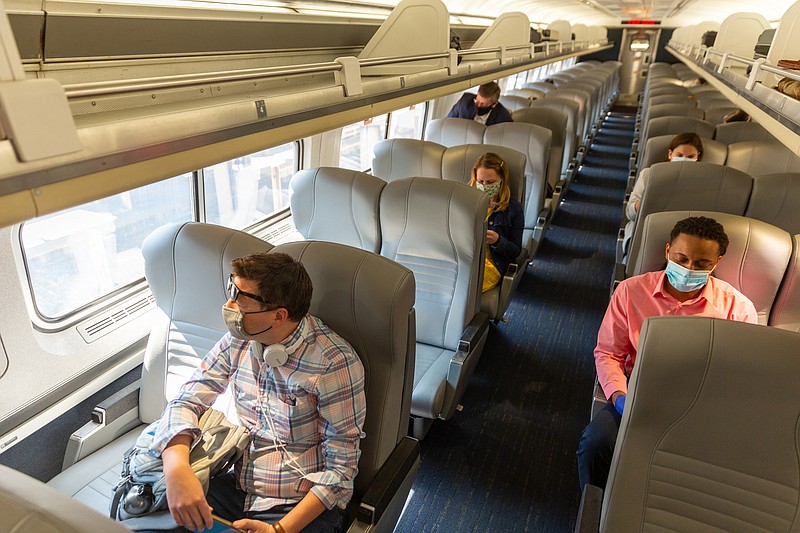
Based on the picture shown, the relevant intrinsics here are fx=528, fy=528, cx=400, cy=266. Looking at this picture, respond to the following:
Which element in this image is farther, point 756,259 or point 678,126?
point 678,126

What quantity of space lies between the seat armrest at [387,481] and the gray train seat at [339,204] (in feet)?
4.60

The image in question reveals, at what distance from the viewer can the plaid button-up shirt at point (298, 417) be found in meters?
1.80

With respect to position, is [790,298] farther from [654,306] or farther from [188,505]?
[188,505]

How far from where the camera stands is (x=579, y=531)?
1.78 metres

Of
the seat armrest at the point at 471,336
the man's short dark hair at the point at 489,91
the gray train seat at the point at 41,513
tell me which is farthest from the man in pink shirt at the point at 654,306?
the man's short dark hair at the point at 489,91

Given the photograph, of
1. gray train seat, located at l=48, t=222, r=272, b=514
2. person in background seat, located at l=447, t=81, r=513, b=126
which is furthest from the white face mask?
person in background seat, located at l=447, t=81, r=513, b=126

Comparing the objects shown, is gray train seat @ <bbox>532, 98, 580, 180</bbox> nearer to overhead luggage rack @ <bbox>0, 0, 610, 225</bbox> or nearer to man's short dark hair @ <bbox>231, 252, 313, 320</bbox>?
overhead luggage rack @ <bbox>0, 0, 610, 225</bbox>

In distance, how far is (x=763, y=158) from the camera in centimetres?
447

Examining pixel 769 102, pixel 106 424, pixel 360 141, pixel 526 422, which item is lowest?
pixel 526 422

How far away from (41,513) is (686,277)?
97.4 inches

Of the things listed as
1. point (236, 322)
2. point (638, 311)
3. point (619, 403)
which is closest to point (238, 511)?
point (236, 322)

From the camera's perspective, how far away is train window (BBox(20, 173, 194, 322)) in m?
2.37

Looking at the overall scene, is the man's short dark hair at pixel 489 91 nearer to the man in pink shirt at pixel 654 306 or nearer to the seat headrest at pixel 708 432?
the man in pink shirt at pixel 654 306

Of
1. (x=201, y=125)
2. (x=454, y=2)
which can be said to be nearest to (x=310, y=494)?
(x=201, y=125)
